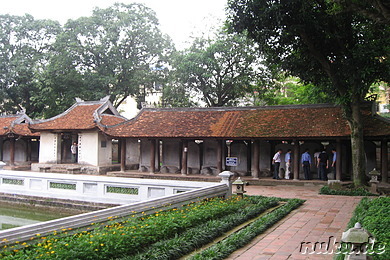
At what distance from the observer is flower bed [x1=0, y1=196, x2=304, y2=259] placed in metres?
6.21

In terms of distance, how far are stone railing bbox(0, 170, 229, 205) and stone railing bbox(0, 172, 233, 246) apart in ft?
5.16

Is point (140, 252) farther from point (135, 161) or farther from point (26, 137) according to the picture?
point (26, 137)

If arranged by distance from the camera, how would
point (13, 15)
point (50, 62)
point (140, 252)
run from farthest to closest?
1. point (13, 15)
2. point (50, 62)
3. point (140, 252)

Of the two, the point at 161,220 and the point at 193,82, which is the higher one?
the point at 193,82

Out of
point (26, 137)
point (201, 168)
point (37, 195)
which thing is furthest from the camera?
point (26, 137)

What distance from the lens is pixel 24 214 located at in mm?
15555

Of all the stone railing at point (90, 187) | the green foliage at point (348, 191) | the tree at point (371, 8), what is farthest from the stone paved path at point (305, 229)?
the tree at point (371, 8)

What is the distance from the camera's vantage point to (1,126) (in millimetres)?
31359

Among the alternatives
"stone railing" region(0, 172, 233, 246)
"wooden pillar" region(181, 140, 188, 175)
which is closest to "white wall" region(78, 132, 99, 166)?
"wooden pillar" region(181, 140, 188, 175)

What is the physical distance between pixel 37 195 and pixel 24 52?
89.9 feet

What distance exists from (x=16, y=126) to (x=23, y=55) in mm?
11745

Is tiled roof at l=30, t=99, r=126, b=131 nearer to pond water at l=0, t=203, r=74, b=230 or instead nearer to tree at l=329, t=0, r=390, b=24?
pond water at l=0, t=203, r=74, b=230

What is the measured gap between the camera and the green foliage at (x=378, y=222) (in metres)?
6.62

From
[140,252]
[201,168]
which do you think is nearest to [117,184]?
[140,252]
